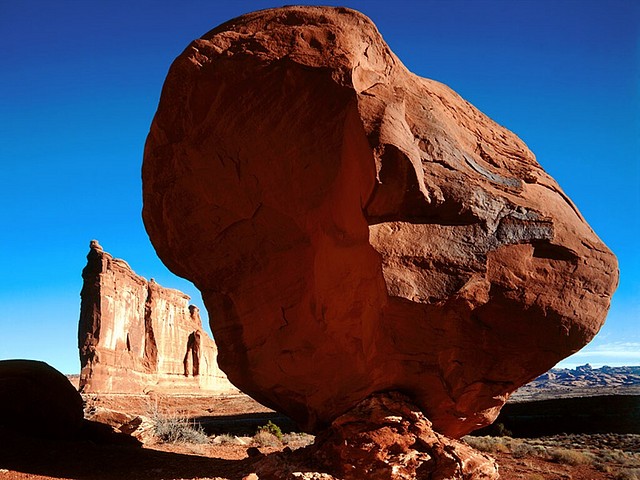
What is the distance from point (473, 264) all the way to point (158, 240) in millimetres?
5238

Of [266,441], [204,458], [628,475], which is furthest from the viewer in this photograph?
[266,441]

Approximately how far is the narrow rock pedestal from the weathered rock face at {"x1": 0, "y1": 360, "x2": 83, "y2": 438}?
5.93 metres

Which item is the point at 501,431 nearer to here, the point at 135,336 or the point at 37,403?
the point at 37,403

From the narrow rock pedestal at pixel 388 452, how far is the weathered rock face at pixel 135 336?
31.5 meters

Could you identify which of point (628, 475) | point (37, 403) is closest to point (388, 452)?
point (37, 403)

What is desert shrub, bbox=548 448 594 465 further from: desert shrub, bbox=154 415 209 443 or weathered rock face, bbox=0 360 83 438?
weathered rock face, bbox=0 360 83 438

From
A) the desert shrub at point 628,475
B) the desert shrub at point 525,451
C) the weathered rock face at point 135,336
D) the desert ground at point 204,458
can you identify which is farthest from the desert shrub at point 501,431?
the weathered rock face at point 135,336

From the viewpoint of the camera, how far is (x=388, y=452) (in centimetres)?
580

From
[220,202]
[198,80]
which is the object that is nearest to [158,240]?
[220,202]

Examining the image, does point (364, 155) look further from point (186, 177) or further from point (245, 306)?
point (245, 306)

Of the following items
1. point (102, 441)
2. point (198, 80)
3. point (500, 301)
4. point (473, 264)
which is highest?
point (198, 80)

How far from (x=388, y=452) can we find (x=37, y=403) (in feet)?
25.5

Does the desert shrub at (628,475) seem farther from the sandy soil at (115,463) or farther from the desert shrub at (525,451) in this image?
the desert shrub at (525,451)

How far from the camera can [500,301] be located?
5.52 m
